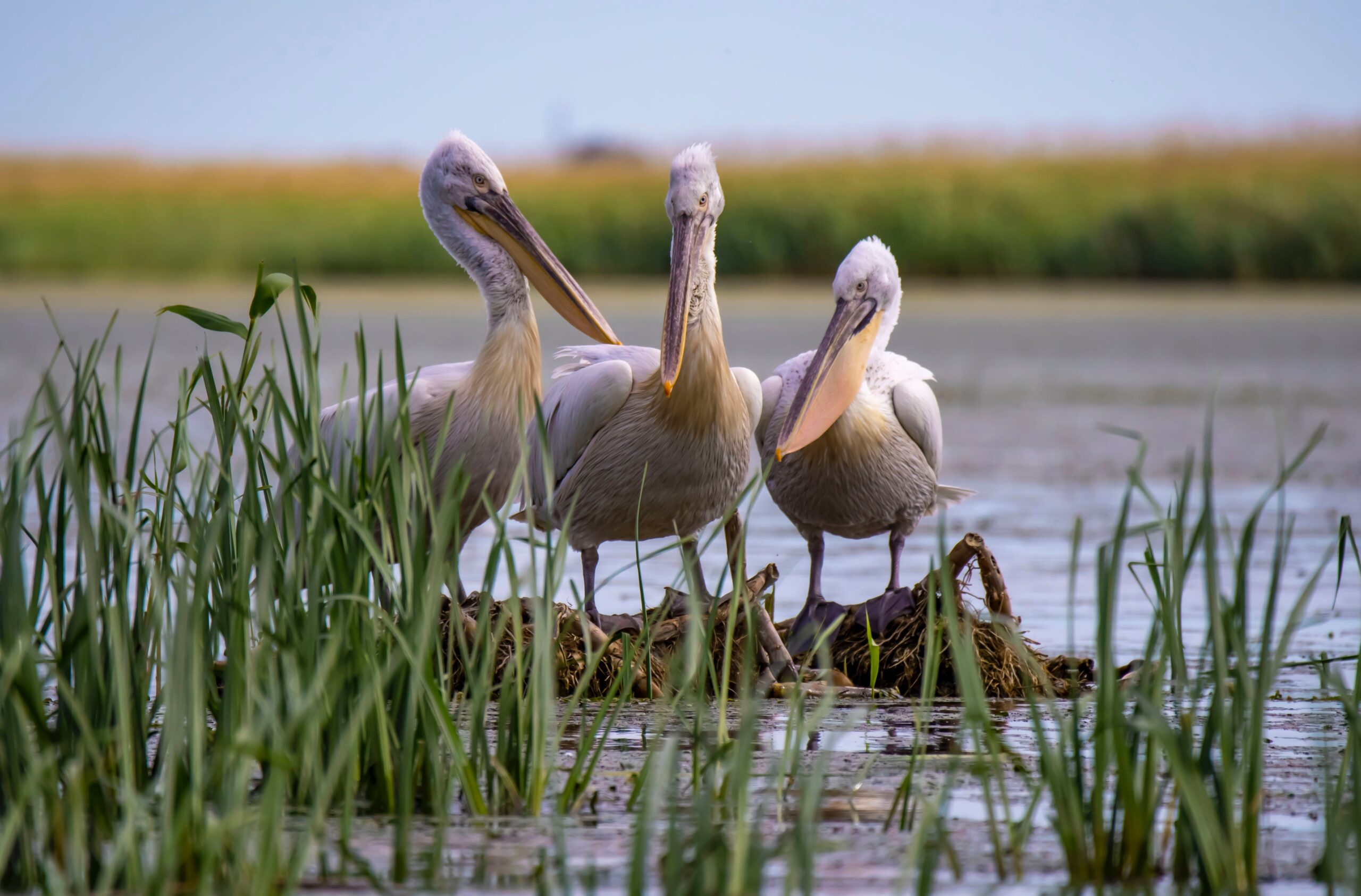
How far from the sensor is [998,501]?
7324 mm

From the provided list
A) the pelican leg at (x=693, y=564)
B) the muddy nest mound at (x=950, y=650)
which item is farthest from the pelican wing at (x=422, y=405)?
the muddy nest mound at (x=950, y=650)

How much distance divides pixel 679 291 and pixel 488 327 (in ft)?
1.65

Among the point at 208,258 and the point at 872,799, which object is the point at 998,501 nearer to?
the point at 872,799

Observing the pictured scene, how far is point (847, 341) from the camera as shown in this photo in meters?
4.33

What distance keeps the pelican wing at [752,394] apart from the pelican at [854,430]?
0.29 ft

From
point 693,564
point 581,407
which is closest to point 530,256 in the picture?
point 581,407

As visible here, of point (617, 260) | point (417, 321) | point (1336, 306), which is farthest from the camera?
point (617, 260)

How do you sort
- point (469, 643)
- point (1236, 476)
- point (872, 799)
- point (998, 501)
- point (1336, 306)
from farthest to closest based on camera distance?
point (1336, 306) < point (1236, 476) < point (998, 501) < point (469, 643) < point (872, 799)

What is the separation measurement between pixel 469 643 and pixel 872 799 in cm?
123

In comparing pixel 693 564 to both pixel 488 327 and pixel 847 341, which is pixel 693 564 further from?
pixel 847 341

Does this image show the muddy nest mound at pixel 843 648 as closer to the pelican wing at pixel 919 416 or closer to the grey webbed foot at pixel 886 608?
the grey webbed foot at pixel 886 608

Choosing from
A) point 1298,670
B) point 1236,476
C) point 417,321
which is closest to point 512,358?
point 1298,670

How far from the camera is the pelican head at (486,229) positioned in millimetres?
4250

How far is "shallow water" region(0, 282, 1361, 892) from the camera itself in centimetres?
265
